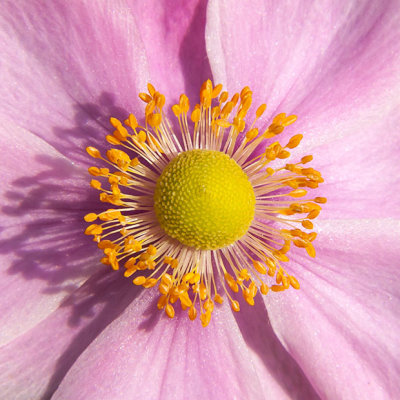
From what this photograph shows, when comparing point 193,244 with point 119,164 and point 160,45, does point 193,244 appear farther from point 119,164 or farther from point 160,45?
point 160,45

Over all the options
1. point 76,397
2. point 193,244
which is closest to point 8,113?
point 193,244

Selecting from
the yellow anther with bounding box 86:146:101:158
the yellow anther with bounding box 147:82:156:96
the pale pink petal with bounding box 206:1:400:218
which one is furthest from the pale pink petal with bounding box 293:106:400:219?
the yellow anther with bounding box 86:146:101:158

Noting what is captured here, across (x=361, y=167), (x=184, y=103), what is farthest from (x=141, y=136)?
(x=361, y=167)

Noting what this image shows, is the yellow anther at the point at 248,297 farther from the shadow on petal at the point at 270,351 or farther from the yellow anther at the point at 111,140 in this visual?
the yellow anther at the point at 111,140

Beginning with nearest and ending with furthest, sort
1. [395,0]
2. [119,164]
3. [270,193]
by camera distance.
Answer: [119,164], [395,0], [270,193]

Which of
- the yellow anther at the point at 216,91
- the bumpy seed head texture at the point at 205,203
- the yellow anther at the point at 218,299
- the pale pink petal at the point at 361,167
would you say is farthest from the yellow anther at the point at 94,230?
the pale pink petal at the point at 361,167

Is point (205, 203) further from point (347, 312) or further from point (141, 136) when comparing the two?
point (347, 312)

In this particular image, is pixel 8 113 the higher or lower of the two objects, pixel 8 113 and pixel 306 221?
the higher
